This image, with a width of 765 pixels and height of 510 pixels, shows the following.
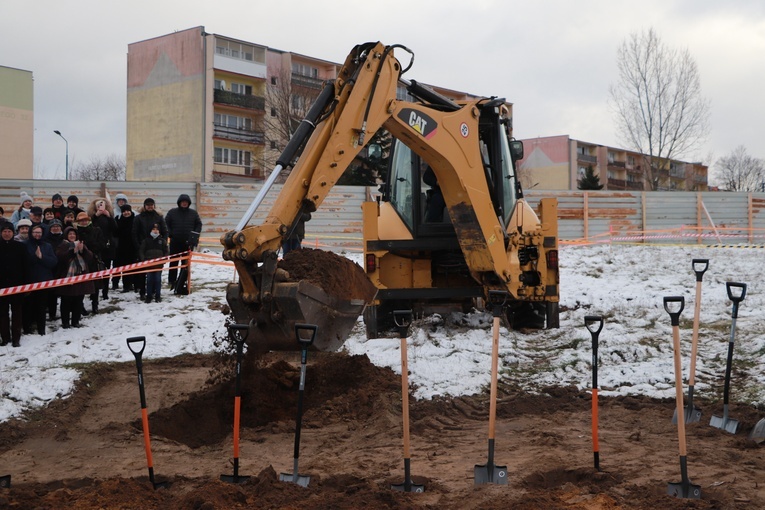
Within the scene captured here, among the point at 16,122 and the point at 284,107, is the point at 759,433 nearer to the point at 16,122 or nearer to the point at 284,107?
the point at 284,107

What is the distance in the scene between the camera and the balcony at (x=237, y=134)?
45.7 meters

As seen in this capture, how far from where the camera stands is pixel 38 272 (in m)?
11.2

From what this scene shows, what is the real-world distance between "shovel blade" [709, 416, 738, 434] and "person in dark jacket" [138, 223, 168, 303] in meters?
9.45

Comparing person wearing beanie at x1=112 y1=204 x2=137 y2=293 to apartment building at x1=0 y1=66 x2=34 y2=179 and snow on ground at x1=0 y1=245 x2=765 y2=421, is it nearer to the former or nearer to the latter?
snow on ground at x1=0 y1=245 x2=765 y2=421

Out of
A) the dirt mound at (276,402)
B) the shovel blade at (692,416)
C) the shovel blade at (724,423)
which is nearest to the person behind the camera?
the shovel blade at (724,423)

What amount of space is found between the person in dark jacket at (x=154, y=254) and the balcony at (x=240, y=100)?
3207 cm

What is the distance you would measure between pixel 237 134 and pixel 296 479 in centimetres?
4238

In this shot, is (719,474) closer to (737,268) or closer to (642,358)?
(642,358)

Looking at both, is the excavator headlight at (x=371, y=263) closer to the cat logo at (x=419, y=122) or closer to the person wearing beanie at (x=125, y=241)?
the cat logo at (x=419, y=122)

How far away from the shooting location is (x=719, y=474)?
595cm

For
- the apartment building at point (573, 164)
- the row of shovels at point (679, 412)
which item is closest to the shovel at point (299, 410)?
the row of shovels at point (679, 412)

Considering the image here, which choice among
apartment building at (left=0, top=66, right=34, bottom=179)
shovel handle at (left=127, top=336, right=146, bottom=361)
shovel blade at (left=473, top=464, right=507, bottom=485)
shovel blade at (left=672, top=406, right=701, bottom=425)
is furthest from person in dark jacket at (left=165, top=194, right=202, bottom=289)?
apartment building at (left=0, top=66, right=34, bottom=179)

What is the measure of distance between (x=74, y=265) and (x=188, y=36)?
3560cm

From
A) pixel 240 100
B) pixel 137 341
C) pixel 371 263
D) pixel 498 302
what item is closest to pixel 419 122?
pixel 371 263
